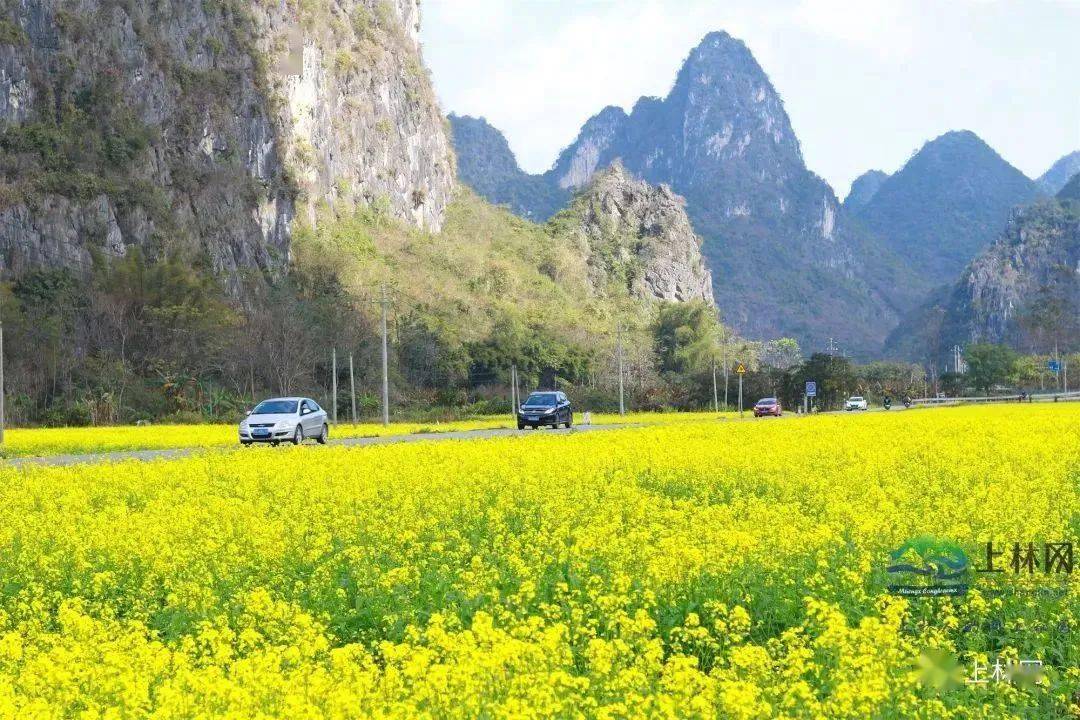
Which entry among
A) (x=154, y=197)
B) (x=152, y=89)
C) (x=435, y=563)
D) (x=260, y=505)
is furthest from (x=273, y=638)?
(x=152, y=89)

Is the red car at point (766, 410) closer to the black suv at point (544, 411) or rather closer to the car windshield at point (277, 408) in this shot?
the black suv at point (544, 411)

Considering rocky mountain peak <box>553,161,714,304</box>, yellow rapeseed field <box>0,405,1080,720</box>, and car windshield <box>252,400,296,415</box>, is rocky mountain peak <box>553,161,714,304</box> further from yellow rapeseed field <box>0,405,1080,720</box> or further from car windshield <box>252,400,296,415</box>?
yellow rapeseed field <box>0,405,1080,720</box>

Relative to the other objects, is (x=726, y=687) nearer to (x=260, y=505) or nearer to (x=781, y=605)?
(x=781, y=605)

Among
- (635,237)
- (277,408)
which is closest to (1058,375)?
(635,237)

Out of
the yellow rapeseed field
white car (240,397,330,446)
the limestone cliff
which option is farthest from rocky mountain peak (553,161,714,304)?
the yellow rapeseed field

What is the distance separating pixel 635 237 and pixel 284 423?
136826 millimetres

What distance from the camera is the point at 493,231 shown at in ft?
483

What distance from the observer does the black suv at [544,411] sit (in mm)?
45812

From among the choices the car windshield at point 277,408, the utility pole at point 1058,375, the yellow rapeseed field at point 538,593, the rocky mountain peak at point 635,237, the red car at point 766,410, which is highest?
the rocky mountain peak at point 635,237

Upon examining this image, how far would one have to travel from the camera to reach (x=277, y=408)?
35.1 metres

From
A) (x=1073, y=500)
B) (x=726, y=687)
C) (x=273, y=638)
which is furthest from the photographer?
(x=1073, y=500)

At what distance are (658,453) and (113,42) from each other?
297 feet

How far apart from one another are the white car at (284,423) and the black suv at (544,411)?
11416mm

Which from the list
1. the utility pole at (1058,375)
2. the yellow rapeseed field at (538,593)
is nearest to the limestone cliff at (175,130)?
the yellow rapeseed field at (538,593)
